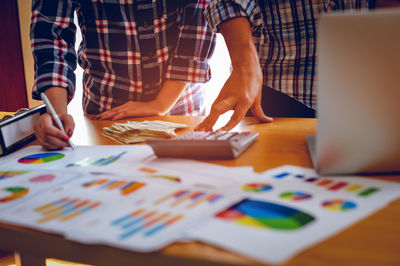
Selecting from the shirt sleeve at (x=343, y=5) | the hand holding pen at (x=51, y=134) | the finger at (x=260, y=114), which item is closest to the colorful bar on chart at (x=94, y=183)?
the hand holding pen at (x=51, y=134)

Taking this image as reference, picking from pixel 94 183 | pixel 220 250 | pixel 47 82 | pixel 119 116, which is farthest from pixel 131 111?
pixel 220 250

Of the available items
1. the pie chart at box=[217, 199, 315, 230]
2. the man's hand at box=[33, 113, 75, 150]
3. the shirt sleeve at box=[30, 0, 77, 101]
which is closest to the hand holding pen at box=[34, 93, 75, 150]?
the man's hand at box=[33, 113, 75, 150]

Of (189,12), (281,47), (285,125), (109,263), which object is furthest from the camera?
(189,12)

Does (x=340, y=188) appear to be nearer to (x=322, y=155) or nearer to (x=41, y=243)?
(x=322, y=155)

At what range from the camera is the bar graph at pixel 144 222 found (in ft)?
1.29

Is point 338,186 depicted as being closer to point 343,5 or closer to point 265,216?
point 265,216

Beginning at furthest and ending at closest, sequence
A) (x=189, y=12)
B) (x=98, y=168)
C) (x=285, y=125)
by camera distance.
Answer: (x=189, y=12)
(x=285, y=125)
(x=98, y=168)

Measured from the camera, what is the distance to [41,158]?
0.72 m

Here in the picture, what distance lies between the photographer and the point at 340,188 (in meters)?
0.51

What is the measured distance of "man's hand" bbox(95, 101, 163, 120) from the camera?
1.10 m

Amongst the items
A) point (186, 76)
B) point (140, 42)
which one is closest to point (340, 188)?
point (186, 76)

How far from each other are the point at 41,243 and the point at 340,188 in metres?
0.39

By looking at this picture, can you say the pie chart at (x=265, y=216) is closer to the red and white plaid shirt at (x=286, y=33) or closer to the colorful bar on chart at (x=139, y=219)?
the colorful bar on chart at (x=139, y=219)

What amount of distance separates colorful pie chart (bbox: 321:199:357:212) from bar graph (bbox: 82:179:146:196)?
0.82 feet
